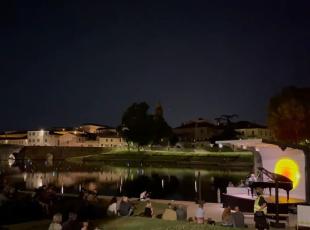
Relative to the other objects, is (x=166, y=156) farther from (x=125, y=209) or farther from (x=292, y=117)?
(x=125, y=209)

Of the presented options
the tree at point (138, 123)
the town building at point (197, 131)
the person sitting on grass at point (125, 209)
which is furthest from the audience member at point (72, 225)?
the town building at point (197, 131)

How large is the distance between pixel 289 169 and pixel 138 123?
259ft

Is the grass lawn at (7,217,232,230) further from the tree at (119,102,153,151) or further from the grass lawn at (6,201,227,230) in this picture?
the tree at (119,102,153,151)

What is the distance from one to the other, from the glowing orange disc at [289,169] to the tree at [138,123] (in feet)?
254

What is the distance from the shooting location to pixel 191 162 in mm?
100188

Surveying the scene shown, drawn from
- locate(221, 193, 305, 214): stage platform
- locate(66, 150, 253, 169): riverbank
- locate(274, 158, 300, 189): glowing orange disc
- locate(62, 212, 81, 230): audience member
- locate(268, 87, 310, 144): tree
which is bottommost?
locate(66, 150, 253, 169): riverbank

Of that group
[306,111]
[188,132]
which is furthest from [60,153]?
[306,111]

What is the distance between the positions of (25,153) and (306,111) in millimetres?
95537

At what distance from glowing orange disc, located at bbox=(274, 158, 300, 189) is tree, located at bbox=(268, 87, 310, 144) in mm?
37426

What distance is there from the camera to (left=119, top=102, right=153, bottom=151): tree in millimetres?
101688

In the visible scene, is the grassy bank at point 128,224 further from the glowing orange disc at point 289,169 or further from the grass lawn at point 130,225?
the glowing orange disc at point 289,169

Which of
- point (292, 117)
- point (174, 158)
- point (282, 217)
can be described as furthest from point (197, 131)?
point (282, 217)

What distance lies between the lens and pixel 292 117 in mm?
61188

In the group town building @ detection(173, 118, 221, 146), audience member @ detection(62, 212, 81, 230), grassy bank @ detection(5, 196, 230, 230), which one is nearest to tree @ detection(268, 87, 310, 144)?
grassy bank @ detection(5, 196, 230, 230)
